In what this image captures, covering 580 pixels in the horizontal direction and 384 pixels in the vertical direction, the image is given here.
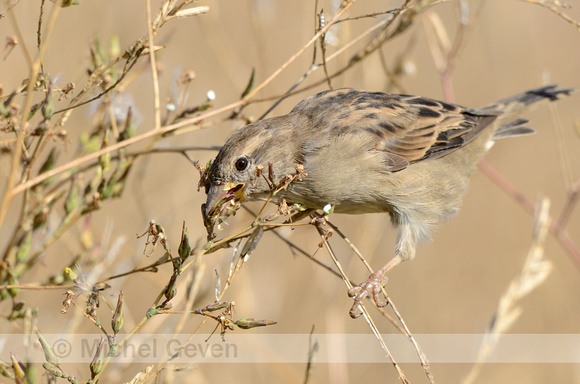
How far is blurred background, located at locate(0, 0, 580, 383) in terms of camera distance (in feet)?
12.4

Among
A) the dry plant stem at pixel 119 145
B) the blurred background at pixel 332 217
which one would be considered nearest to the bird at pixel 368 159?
the blurred background at pixel 332 217

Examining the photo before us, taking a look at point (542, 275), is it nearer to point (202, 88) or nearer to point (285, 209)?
point (285, 209)

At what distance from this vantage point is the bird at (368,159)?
3281 millimetres

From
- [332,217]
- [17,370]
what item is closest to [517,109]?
[332,217]

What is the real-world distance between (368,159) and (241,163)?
0.83 meters

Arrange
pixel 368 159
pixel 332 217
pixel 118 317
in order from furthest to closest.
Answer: pixel 332 217
pixel 368 159
pixel 118 317

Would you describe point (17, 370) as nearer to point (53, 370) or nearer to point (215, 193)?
point (53, 370)

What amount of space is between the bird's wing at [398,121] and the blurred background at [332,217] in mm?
181

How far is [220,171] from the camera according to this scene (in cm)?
319

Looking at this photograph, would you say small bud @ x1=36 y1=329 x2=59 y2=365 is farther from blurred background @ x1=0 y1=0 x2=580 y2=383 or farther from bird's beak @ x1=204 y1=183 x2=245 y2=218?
bird's beak @ x1=204 y1=183 x2=245 y2=218

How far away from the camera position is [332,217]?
241 inches

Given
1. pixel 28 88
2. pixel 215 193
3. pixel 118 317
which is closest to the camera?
pixel 28 88

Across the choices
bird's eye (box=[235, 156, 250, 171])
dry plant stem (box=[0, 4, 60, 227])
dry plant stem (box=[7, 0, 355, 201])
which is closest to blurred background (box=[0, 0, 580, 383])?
bird's eye (box=[235, 156, 250, 171])

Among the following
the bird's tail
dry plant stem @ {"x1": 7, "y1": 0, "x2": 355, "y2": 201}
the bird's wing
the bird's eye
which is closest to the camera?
dry plant stem @ {"x1": 7, "y1": 0, "x2": 355, "y2": 201}
